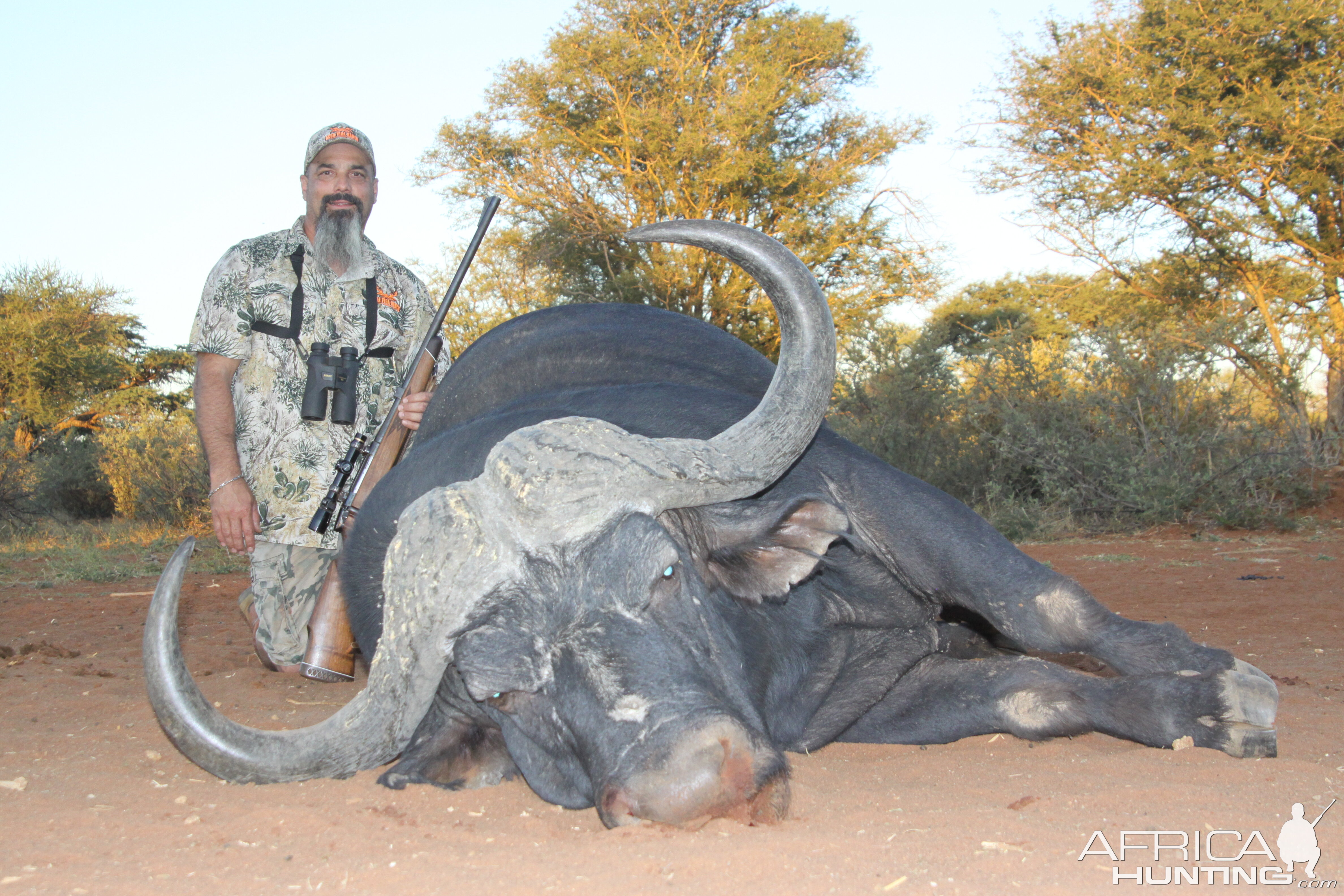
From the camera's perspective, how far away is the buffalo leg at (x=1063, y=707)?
277cm

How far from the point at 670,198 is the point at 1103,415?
442 inches

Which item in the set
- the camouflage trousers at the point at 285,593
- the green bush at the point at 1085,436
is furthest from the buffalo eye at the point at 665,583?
the green bush at the point at 1085,436

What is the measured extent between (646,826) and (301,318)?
3.70m

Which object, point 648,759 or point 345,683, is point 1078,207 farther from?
point 648,759

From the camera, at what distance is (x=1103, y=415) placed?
32.1ft

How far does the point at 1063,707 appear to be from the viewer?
303cm

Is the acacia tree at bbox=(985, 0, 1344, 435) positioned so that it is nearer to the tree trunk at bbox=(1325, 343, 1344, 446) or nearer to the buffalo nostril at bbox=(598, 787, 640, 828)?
the tree trunk at bbox=(1325, 343, 1344, 446)

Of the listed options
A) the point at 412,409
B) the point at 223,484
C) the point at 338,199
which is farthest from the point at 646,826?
the point at 338,199

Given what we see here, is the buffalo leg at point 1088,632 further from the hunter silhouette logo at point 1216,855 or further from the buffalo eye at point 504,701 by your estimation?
the buffalo eye at point 504,701

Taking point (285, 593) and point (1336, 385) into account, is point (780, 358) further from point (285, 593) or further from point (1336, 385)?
point (1336, 385)

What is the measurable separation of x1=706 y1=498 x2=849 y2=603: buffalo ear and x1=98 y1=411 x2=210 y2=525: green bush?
12.2 meters

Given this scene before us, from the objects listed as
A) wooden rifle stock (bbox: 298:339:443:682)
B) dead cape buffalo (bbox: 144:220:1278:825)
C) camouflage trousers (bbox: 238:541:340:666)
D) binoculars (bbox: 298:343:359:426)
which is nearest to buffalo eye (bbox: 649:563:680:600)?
dead cape buffalo (bbox: 144:220:1278:825)

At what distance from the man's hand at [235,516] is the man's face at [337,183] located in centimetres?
145

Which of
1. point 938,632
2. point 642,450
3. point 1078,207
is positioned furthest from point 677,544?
point 1078,207
